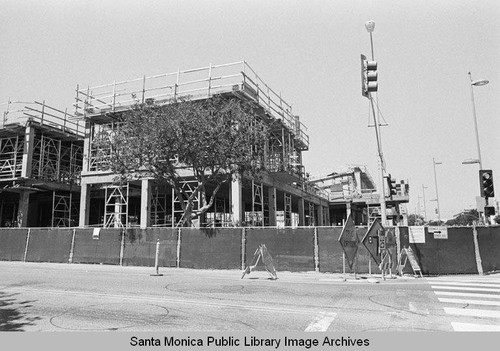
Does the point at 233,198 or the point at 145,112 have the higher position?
the point at 145,112

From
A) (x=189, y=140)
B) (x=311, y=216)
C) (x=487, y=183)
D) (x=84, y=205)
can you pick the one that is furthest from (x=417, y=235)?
(x=311, y=216)

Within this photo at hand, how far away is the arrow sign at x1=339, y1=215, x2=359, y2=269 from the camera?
1602cm

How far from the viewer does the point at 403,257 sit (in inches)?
661

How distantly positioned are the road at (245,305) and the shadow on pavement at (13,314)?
0.07 ft

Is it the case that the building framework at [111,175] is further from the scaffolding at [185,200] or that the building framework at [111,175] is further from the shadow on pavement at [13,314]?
the shadow on pavement at [13,314]

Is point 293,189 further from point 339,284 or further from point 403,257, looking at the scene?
point 339,284

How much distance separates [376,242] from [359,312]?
892cm

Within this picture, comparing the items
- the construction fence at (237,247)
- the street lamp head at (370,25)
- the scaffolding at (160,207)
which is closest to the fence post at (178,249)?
the construction fence at (237,247)

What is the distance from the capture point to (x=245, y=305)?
30.5ft

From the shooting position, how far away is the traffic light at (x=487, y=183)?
17312 mm

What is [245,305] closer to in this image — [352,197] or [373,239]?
[373,239]

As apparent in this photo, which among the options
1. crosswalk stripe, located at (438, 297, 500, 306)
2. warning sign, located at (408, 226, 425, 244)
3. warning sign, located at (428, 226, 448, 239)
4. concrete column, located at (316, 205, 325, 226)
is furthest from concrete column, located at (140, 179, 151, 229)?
concrete column, located at (316, 205, 325, 226)

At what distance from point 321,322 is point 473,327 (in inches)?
106

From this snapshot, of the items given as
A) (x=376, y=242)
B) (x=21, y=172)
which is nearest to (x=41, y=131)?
(x=21, y=172)
